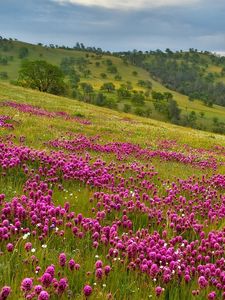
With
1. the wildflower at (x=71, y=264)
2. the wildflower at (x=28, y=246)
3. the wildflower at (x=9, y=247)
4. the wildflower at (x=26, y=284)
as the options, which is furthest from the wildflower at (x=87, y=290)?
the wildflower at (x=9, y=247)

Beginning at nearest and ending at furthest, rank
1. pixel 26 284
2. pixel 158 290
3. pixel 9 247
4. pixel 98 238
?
pixel 26 284
pixel 158 290
pixel 9 247
pixel 98 238

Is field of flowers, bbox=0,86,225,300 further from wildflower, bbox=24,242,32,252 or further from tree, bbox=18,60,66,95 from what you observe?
tree, bbox=18,60,66,95

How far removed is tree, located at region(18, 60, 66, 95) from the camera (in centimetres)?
10494

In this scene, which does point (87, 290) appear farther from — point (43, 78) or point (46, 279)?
point (43, 78)

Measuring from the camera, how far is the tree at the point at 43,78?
105 m

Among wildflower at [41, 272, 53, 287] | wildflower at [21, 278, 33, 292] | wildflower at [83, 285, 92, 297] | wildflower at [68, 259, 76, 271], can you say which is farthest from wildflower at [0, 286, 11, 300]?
wildflower at [68, 259, 76, 271]

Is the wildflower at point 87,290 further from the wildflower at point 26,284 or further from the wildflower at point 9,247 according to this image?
the wildflower at point 9,247

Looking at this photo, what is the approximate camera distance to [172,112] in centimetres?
19712

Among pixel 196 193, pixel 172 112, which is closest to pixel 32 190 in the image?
pixel 196 193

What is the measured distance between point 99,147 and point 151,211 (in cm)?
941

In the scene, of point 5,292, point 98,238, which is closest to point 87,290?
point 5,292

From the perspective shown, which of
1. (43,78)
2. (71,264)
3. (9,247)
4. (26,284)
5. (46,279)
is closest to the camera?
(26,284)

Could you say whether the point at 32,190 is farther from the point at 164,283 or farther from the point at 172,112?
the point at 172,112

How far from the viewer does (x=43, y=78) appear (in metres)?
105
